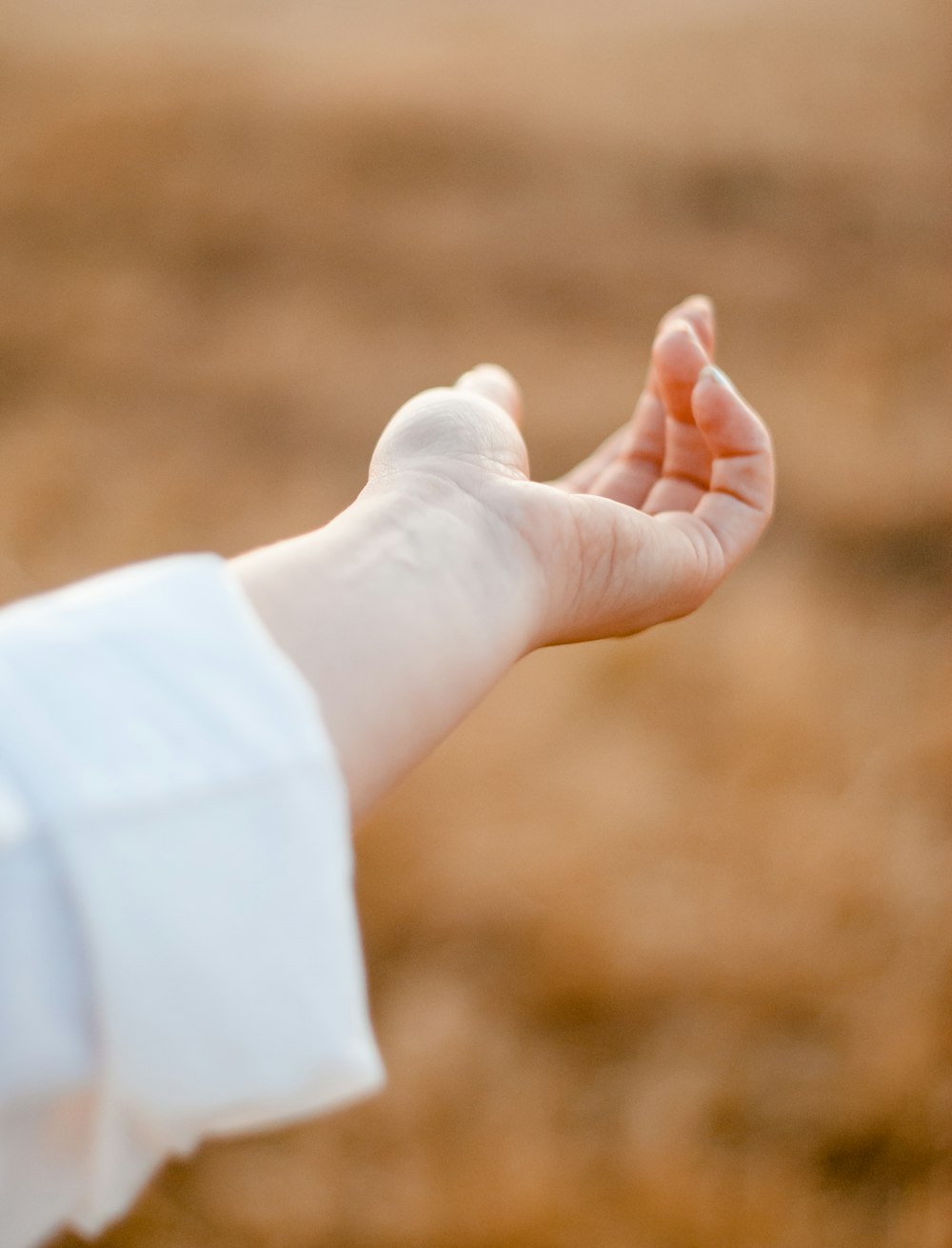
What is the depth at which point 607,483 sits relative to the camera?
0.53 meters

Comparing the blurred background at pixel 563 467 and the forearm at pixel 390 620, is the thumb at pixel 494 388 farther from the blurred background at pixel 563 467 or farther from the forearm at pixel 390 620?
the blurred background at pixel 563 467

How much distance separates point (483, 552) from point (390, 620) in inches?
2.3

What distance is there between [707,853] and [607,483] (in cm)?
47

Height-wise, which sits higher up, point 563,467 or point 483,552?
point 483,552

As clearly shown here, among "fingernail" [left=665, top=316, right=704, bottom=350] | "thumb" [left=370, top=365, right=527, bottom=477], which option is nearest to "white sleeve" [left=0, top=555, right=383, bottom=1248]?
"thumb" [left=370, top=365, right=527, bottom=477]

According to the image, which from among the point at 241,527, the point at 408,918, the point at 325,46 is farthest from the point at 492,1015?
the point at 325,46

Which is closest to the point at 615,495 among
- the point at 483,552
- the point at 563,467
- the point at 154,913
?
the point at 483,552

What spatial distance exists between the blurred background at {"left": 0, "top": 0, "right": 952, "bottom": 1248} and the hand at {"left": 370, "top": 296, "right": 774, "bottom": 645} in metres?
0.46

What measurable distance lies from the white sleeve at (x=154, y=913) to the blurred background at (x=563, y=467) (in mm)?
557

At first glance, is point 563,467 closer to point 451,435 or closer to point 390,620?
point 451,435

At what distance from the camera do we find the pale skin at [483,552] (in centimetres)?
30

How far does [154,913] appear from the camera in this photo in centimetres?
22

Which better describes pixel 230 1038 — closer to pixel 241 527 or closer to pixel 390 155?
pixel 241 527

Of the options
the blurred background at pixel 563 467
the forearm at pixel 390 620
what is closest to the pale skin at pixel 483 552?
the forearm at pixel 390 620
